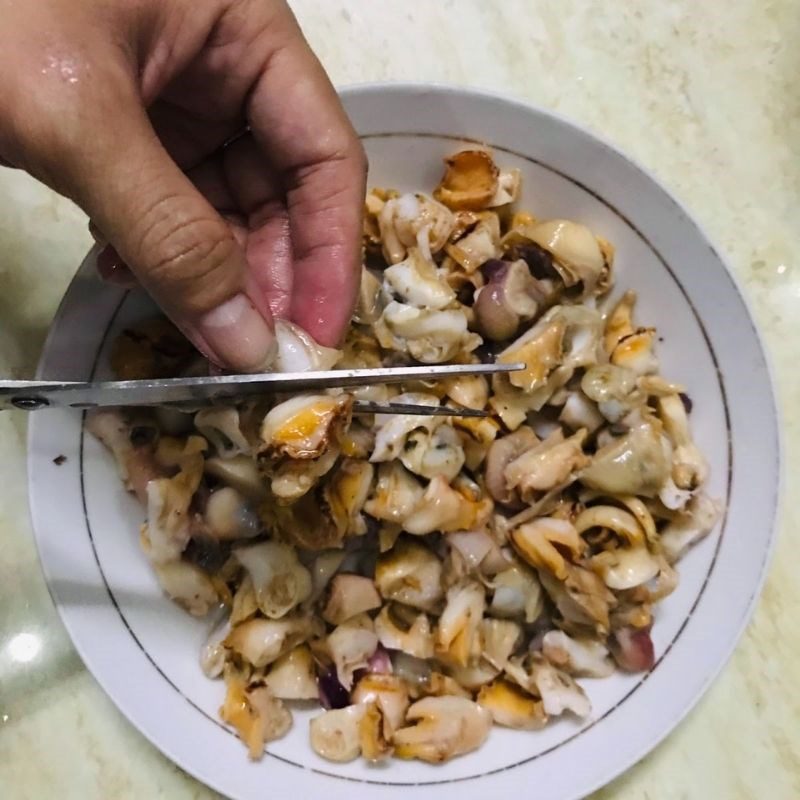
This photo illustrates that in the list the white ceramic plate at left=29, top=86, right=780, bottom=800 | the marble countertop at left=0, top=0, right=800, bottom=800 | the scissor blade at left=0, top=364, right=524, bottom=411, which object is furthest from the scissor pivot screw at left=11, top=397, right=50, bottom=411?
the marble countertop at left=0, top=0, right=800, bottom=800

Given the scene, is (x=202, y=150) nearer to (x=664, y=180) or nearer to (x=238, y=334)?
(x=238, y=334)

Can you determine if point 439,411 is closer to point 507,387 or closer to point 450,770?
point 507,387

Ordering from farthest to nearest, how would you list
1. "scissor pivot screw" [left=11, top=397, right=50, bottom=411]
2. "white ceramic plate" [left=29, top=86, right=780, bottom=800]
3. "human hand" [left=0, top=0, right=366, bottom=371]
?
"white ceramic plate" [left=29, top=86, right=780, bottom=800]
"scissor pivot screw" [left=11, top=397, right=50, bottom=411]
"human hand" [left=0, top=0, right=366, bottom=371]

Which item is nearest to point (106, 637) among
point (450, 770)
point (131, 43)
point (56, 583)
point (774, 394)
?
point (56, 583)

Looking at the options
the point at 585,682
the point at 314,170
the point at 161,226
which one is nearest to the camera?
the point at 161,226

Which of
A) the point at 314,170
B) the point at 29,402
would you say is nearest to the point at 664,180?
the point at 314,170

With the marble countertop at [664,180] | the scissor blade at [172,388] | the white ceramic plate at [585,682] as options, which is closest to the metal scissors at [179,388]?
the scissor blade at [172,388]

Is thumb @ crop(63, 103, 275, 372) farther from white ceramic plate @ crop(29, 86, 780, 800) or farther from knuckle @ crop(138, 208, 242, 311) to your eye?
white ceramic plate @ crop(29, 86, 780, 800)

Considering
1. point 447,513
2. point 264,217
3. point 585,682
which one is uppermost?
point 264,217
